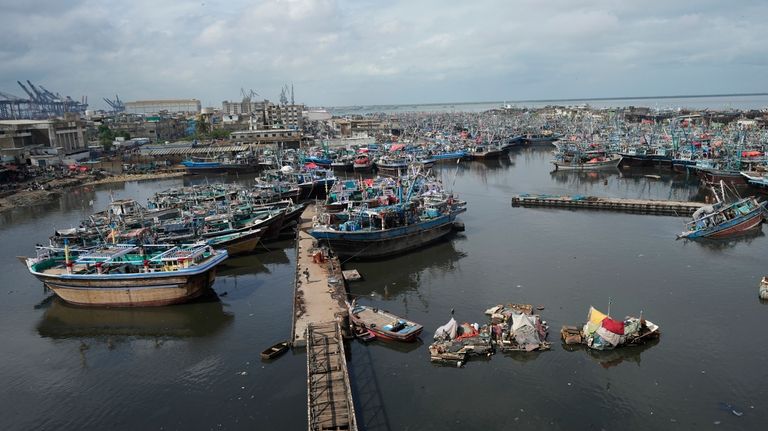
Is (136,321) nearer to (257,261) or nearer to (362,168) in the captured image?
(257,261)

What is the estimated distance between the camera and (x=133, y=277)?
2275cm

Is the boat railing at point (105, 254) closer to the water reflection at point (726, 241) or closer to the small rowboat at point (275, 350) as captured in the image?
the small rowboat at point (275, 350)

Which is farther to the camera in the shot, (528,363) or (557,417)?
(528,363)

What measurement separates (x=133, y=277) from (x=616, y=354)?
67.4 ft

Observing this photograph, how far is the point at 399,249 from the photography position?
30.9 metres

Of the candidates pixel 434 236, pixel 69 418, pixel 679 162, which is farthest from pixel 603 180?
pixel 69 418

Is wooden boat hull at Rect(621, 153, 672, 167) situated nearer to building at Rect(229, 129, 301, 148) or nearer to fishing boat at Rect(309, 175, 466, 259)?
fishing boat at Rect(309, 175, 466, 259)

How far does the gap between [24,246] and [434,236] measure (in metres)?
28.5

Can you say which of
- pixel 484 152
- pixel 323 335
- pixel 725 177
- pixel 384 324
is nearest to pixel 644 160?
pixel 725 177

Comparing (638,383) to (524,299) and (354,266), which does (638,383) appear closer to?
(524,299)

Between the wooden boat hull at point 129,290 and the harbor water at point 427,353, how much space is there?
1.86 feet

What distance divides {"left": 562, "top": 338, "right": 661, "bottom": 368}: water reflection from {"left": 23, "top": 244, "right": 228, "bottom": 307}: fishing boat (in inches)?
646

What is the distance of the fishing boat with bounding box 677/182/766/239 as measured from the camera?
3144cm

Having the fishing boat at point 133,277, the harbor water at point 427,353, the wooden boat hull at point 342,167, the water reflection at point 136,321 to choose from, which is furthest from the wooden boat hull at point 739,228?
the wooden boat hull at point 342,167
